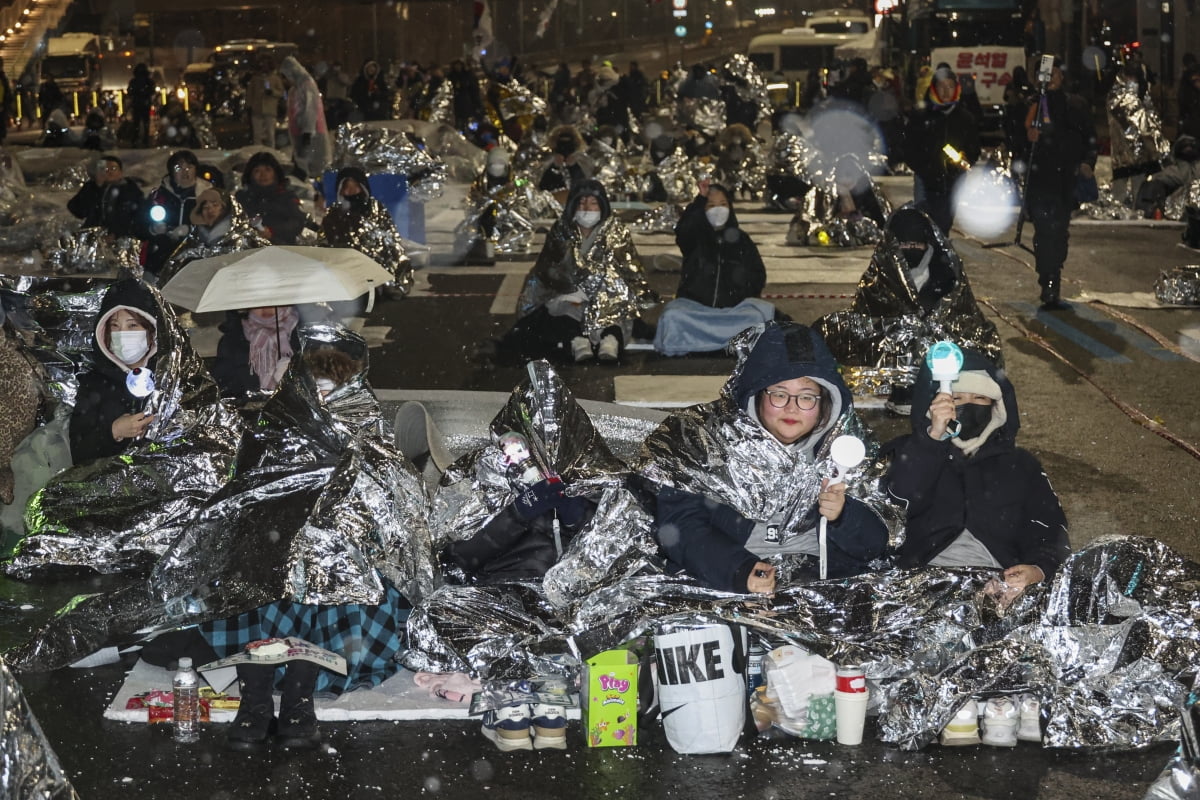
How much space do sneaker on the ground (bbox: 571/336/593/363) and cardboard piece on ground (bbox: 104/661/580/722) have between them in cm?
599

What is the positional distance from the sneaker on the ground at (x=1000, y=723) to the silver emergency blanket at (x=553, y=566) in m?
1.20

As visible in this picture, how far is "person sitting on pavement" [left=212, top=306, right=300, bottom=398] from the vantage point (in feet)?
26.1

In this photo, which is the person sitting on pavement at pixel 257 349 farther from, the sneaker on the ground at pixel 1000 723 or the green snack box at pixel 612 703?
the sneaker on the ground at pixel 1000 723

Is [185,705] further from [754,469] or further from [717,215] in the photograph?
[717,215]

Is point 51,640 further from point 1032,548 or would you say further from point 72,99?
point 72,99

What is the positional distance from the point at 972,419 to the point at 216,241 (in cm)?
699

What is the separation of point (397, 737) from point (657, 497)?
3.93ft

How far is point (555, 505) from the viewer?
18.8 feet

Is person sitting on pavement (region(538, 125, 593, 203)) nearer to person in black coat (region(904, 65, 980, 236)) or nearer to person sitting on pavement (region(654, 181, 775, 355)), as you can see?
person in black coat (region(904, 65, 980, 236))

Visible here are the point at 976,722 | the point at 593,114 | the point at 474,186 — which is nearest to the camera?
the point at 976,722

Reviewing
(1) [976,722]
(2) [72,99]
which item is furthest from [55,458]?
(2) [72,99]

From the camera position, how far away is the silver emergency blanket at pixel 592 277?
1142 centimetres

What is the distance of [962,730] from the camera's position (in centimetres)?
489

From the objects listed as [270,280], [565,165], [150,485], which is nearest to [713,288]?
[270,280]
